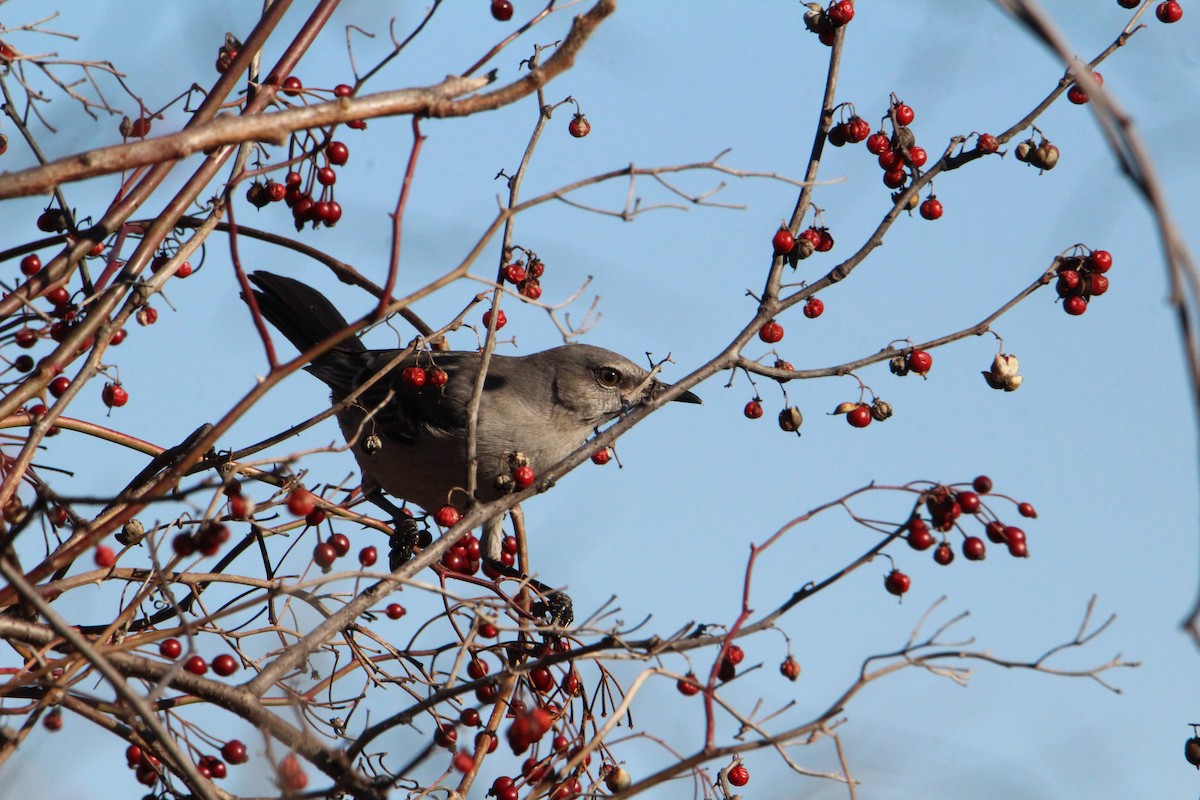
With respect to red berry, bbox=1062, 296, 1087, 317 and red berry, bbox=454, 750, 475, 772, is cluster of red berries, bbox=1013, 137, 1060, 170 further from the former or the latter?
red berry, bbox=454, 750, 475, 772

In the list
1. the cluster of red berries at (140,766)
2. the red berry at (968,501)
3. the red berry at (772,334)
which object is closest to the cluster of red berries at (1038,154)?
the red berry at (772,334)

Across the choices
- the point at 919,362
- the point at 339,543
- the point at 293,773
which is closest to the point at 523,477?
the point at 339,543

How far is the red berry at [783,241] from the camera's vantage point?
418 centimetres

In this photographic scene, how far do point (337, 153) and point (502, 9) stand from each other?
0.79 meters

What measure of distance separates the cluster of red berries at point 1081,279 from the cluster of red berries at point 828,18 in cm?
111

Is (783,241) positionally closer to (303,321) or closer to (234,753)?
(234,753)

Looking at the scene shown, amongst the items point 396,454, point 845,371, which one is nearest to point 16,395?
point 845,371

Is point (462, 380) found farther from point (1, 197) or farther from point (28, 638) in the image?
point (1, 197)

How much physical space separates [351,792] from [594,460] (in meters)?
2.77

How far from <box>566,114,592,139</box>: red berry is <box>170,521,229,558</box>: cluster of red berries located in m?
2.46

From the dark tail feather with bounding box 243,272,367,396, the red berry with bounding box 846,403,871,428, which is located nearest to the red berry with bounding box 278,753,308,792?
the red berry with bounding box 846,403,871,428

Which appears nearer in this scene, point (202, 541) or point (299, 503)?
point (202, 541)

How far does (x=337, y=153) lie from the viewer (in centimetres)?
442

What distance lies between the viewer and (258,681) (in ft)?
9.77
